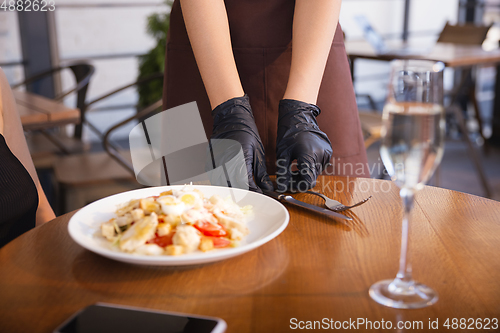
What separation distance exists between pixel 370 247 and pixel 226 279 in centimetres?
21

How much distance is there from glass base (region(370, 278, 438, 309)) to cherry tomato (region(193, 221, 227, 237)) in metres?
0.19

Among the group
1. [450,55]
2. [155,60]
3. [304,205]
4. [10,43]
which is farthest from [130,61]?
Result: [304,205]

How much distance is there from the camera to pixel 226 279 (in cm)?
54

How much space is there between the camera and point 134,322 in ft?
1.44

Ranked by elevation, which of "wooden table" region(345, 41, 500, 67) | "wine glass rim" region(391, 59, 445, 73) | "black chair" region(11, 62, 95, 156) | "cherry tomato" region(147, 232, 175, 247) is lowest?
"black chair" region(11, 62, 95, 156)

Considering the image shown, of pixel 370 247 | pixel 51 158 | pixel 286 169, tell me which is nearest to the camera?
pixel 370 247

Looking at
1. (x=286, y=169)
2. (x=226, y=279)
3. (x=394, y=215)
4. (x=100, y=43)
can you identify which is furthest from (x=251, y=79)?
(x=100, y=43)

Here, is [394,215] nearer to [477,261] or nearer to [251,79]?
[477,261]

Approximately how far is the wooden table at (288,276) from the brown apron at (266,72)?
0.53 metres

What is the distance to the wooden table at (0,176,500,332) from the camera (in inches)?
18.8

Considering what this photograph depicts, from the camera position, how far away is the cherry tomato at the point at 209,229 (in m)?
0.58

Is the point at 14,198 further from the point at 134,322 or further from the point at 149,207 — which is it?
the point at 134,322

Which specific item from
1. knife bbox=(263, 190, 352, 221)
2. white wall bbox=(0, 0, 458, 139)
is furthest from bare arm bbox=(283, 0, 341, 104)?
white wall bbox=(0, 0, 458, 139)

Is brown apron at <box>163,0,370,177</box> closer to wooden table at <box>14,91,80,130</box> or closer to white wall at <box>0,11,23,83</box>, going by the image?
wooden table at <box>14,91,80,130</box>
